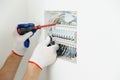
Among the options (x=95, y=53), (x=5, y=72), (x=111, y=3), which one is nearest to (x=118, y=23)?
(x=111, y=3)

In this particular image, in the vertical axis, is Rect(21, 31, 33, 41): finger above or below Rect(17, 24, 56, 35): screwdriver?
below

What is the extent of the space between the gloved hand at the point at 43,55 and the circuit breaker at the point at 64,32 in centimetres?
6

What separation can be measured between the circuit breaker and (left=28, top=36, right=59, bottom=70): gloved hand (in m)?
0.06

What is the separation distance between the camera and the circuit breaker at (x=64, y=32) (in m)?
1.05

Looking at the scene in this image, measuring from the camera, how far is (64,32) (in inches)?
43.3

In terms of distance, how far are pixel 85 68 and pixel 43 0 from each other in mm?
549

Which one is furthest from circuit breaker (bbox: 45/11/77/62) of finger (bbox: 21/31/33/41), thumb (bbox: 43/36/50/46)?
finger (bbox: 21/31/33/41)

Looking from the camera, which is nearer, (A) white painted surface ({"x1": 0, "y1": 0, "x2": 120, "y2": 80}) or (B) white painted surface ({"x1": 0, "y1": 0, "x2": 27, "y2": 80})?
(A) white painted surface ({"x1": 0, "y1": 0, "x2": 120, "y2": 80})

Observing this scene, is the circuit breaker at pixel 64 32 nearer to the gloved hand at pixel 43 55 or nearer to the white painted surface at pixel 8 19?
the gloved hand at pixel 43 55

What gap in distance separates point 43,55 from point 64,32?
0.65ft

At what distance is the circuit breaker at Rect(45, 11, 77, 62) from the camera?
3.44 ft

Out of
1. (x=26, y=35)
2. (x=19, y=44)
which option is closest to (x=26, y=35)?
(x=26, y=35)

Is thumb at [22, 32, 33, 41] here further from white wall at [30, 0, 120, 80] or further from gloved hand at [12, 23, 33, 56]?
white wall at [30, 0, 120, 80]

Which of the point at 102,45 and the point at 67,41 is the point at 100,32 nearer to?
the point at 102,45
